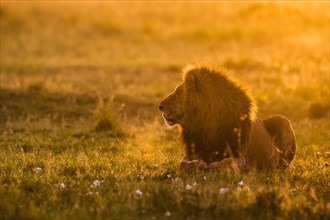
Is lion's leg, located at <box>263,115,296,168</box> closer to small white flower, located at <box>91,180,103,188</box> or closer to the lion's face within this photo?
the lion's face

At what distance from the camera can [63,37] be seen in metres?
31.3

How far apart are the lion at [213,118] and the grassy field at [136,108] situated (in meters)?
0.28

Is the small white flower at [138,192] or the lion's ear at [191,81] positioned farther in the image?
the lion's ear at [191,81]

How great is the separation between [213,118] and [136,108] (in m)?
7.90

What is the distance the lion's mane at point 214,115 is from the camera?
26.8 feet

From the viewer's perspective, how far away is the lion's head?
8.17 meters

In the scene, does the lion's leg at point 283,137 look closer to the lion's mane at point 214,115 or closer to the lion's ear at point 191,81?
the lion's mane at point 214,115

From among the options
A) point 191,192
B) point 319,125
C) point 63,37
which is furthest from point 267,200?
point 63,37

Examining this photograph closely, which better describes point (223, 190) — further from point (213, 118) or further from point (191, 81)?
point (191, 81)

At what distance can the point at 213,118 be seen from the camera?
8.16 meters

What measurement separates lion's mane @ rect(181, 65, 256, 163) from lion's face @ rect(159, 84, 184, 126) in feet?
0.31

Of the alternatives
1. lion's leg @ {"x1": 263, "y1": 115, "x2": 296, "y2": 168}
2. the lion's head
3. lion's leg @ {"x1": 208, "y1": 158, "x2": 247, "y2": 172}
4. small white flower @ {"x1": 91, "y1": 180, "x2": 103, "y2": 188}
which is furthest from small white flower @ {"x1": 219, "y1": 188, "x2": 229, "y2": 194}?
lion's leg @ {"x1": 263, "y1": 115, "x2": 296, "y2": 168}

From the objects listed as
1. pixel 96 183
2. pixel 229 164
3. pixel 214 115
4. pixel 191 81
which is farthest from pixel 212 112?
pixel 96 183

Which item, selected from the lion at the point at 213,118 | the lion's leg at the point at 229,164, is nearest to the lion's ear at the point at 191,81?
the lion at the point at 213,118
